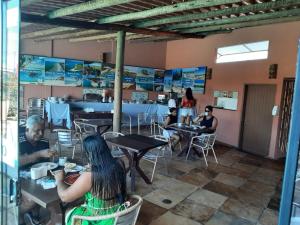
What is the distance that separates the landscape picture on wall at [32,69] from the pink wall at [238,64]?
4784 millimetres

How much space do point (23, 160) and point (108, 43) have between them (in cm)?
728

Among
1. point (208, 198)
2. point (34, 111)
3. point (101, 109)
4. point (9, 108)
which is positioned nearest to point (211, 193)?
point (208, 198)

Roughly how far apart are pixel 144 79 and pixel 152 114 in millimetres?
1956

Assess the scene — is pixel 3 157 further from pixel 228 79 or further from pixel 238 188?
pixel 228 79

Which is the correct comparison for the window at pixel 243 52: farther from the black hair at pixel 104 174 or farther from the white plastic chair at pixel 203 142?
the black hair at pixel 104 174

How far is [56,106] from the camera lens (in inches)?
271

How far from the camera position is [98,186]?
1.74m

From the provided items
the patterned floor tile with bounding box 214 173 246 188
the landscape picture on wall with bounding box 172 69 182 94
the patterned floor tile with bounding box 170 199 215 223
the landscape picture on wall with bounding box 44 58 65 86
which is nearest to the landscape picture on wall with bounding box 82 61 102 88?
the landscape picture on wall with bounding box 44 58 65 86

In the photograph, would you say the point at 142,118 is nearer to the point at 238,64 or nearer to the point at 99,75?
the point at 99,75

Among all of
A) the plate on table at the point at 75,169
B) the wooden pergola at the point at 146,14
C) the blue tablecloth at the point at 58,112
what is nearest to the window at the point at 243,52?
the wooden pergola at the point at 146,14

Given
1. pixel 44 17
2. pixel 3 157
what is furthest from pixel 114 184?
pixel 44 17

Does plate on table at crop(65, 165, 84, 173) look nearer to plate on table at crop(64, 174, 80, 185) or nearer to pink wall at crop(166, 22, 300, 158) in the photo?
plate on table at crop(64, 174, 80, 185)

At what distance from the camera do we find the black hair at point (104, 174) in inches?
68.5

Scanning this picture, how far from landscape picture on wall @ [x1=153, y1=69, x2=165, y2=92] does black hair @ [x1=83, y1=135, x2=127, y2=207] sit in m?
8.21
